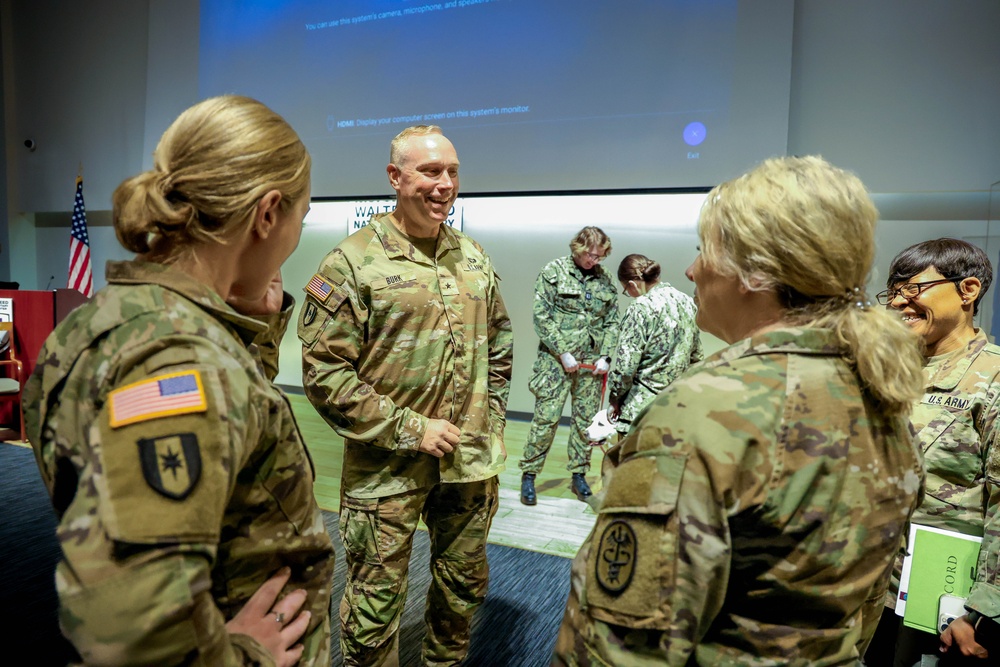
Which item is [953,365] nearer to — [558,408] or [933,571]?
[933,571]

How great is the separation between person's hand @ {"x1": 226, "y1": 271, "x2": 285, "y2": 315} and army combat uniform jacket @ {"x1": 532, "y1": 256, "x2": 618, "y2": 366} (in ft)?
9.70

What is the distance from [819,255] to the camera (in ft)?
2.71

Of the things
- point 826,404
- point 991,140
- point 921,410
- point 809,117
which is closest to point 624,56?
point 809,117

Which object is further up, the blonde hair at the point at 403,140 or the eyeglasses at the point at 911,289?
the blonde hair at the point at 403,140

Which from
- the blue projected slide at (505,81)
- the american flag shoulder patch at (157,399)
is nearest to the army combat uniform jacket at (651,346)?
the blue projected slide at (505,81)

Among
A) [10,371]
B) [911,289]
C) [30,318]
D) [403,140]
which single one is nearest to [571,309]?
[403,140]

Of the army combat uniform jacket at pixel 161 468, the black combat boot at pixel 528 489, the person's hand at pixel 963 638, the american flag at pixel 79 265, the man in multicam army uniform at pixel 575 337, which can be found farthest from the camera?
the american flag at pixel 79 265

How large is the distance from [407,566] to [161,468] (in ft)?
4.13

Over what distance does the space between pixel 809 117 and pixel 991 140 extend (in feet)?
3.58

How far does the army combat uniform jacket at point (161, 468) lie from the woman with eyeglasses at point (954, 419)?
4.67ft

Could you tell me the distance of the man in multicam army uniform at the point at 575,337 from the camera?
396 centimetres

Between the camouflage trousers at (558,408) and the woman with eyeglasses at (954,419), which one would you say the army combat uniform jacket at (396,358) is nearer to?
the woman with eyeglasses at (954,419)

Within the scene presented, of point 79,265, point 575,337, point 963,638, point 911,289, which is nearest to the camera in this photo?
point 963,638

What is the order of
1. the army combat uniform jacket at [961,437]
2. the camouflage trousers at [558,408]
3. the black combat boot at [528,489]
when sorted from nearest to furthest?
the army combat uniform jacket at [961,437], the black combat boot at [528,489], the camouflage trousers at [558,408]
